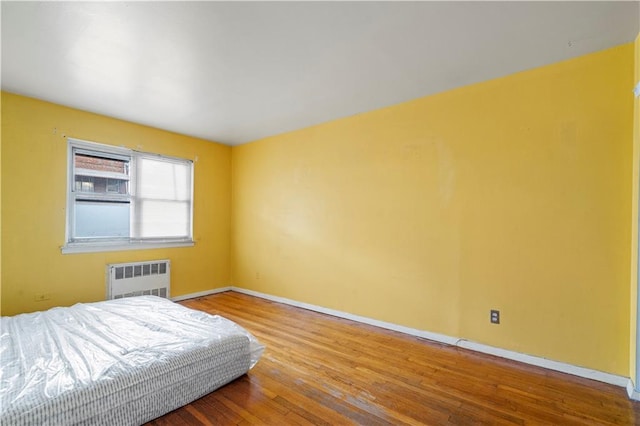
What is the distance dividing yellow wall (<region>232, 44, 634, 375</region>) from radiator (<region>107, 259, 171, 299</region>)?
197 cm

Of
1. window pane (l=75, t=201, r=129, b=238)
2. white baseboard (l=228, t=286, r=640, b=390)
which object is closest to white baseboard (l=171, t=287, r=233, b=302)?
window pane (l=75, t=201, r=129, b=238)

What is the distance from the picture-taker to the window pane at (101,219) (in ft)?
11.9

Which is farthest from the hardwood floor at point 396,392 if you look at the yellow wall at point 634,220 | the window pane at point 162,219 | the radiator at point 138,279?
the window pane at point 162,219

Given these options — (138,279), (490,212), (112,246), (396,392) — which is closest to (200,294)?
(138,279)

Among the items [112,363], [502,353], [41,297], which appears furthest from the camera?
[41,297]

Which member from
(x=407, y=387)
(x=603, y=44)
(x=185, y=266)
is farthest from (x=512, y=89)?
(x=185, y=266)

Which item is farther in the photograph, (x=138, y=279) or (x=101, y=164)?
(x=138, y=279)

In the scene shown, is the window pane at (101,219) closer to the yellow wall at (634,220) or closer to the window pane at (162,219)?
the window pane at (162,219)

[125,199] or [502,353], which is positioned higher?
[125,199]

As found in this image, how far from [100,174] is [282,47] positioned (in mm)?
3132

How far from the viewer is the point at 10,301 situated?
3.08 m

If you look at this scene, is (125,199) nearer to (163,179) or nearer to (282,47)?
(163,179)

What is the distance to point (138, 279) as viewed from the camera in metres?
3.99

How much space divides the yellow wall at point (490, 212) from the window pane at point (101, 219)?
8.23ft
